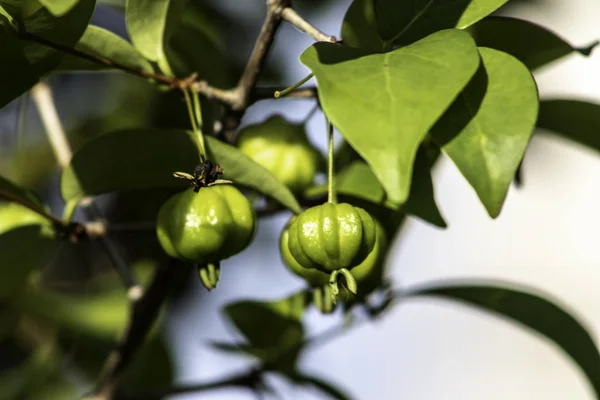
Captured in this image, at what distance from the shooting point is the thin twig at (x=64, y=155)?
1183 millimetres

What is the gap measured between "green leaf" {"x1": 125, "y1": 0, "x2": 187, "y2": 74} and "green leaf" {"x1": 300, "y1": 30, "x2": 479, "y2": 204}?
0.98 ft

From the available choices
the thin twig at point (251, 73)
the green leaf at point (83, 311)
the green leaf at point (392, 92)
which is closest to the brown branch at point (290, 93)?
the thin twig at point (251, 73)

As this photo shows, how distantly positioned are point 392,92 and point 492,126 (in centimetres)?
11

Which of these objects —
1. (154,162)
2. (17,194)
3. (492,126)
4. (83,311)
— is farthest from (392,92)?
(83,311)

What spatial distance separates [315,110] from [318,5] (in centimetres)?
79

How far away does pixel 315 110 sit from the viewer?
1085mm

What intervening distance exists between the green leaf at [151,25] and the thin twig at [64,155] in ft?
0.60

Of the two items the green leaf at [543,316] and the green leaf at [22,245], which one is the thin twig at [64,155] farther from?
the green leaf at [543,316]

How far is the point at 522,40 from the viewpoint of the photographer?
1.02 metres

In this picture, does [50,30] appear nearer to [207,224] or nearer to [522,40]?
[207,224]

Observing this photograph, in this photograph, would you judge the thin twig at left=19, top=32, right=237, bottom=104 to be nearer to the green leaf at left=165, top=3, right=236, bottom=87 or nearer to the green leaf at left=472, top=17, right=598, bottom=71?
the green leaf at left=165, top=3, right=236, bottom=87

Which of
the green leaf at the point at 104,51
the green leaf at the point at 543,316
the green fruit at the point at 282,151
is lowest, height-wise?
the green leaf at the point at 543,316

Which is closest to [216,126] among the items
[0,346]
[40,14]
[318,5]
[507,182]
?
[40,14]

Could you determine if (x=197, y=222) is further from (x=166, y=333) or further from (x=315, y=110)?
(x=166, y=333)
